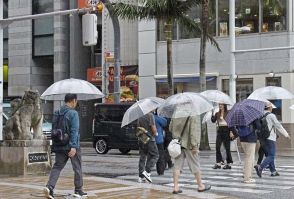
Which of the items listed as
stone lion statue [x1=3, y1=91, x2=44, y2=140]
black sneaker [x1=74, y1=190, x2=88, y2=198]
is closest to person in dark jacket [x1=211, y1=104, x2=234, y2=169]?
stone lion statue [x1=3, y1=91, x2=44, y2=140]

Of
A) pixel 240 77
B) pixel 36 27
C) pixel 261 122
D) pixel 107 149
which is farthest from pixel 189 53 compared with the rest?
pixel 261 122

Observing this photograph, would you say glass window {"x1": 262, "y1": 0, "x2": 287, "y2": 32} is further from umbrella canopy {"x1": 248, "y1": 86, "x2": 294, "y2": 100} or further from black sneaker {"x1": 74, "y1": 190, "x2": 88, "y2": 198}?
black sneaker {"x1": 74, "y1": 190, "x2": 88, "y2": 198}

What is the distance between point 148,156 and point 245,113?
2.46 metres

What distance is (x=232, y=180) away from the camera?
14.0 meters

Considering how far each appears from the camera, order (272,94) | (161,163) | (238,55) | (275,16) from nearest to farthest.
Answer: (161,163) → (272,94) → (275,16) → (238,55)

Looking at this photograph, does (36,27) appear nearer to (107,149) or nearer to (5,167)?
(107,149)

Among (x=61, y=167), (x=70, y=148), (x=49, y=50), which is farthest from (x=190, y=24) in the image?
(x=70, y=148)

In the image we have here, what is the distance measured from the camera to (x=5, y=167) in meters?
14.7

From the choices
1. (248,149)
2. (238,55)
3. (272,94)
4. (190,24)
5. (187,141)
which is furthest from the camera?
(238,55)

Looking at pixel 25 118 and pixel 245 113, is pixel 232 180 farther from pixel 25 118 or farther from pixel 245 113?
pixel 25 118

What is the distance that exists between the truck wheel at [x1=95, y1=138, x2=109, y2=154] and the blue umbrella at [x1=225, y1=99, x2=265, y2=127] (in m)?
11.7

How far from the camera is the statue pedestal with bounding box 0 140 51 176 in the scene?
47.3 feet

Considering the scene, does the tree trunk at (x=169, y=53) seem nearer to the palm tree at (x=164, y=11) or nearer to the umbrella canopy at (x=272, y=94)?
the palm tree at (x=164, y=11)

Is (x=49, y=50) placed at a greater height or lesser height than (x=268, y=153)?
greater
